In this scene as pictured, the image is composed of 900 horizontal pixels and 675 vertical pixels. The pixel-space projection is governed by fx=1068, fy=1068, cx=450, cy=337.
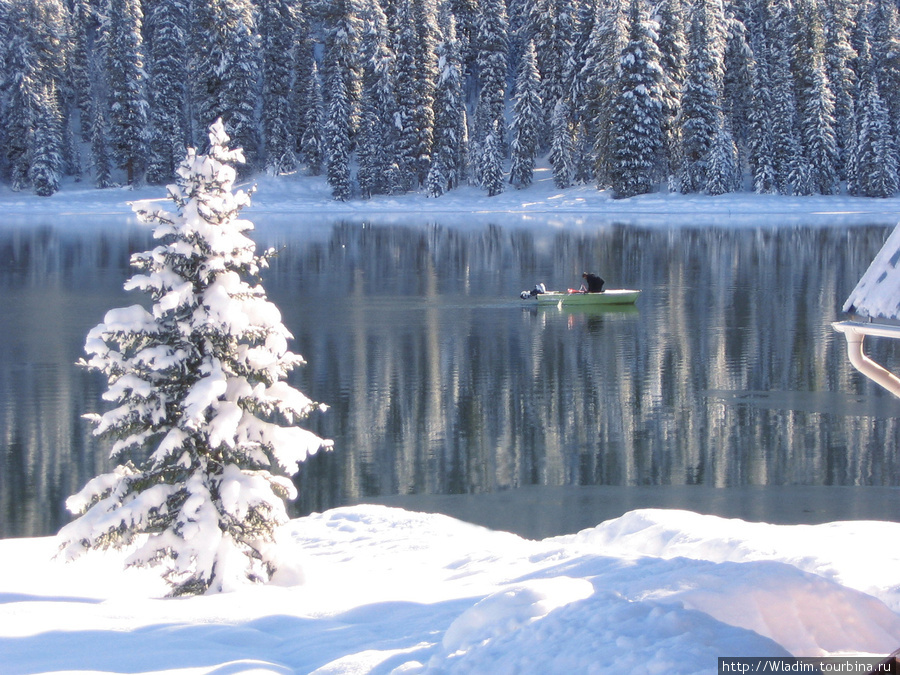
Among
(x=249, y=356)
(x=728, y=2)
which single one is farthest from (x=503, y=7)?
(x=249, y=356)

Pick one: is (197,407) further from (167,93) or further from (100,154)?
(167,93)

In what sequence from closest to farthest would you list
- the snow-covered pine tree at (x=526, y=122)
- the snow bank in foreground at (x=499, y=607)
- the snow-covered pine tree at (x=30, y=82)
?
the snow bank in foreground at (x=499, y=607), the snow-covered pine tree at (x=526, y=122), the snow-covered pine tree at (x=30, y=82)

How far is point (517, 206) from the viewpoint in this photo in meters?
72.9

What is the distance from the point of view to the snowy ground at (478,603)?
5898mm

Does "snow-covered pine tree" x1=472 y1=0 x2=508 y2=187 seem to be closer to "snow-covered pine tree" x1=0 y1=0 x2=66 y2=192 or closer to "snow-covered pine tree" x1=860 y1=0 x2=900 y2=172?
"snow-covered pine tree" x1=860 y1=0 x2=900 y2=172

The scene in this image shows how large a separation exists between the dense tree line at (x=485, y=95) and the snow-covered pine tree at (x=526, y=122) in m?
0.16

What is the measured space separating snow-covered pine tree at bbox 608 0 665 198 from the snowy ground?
197 ft

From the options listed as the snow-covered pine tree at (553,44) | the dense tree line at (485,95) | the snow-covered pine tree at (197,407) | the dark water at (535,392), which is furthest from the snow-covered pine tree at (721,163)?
the snow-covered pine tree at (197,407)

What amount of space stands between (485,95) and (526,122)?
6.41 metres

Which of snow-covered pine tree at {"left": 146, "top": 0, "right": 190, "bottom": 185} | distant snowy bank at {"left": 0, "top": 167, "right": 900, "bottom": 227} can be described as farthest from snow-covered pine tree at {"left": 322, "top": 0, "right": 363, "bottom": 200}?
snow-covered pine tree at {"left": 146, "top": 0, "right": 190, "bottom": 185}

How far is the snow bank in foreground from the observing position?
19.3 feet

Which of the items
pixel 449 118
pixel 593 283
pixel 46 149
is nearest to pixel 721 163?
pixel 449 118

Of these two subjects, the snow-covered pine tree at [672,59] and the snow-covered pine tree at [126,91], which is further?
the snow-covered pine tree at [126,91]

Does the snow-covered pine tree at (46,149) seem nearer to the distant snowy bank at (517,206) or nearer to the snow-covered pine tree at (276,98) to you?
the distant snowy bank at (517,206)
